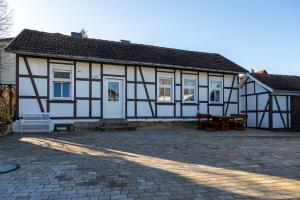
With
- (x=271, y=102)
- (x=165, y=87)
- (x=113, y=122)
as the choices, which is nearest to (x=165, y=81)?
(x=165, y=87)

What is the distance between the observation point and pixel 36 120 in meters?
12.5

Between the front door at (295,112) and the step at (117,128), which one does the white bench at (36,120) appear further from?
the front door at (295,112)

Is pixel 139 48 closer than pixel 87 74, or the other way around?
pixel 87 74

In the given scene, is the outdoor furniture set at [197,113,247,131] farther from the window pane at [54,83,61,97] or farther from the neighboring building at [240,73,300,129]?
the window pane at [54,83,61,97]

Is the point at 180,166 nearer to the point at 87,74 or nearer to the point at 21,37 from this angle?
the point at 87,74

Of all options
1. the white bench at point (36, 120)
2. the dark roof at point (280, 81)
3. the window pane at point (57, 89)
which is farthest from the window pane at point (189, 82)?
the white bench at point (36, 120)

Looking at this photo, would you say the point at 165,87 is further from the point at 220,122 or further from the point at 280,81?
the point at 280,81

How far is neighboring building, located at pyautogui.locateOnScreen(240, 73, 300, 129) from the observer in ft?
52.1

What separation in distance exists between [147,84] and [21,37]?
20.2 ft

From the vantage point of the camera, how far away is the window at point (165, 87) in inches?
611

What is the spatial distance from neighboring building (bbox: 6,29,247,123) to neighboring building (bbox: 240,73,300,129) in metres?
0.82

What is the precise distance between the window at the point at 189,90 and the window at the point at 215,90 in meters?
1.05

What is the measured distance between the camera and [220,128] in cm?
1515

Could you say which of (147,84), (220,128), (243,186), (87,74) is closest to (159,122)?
(147,84)
